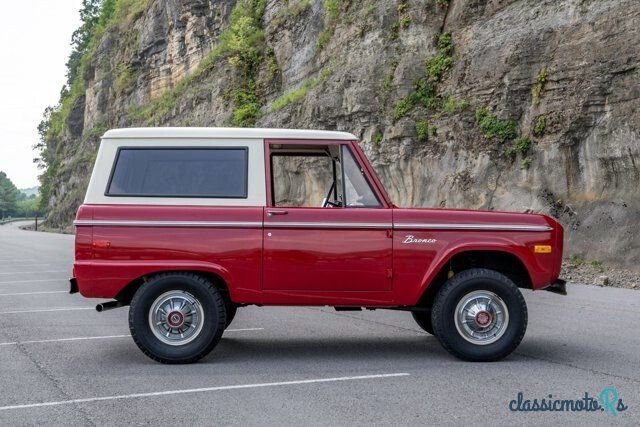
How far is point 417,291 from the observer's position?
7.66 m

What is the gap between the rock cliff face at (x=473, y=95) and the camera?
19141 millimetres

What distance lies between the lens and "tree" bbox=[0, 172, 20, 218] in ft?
586

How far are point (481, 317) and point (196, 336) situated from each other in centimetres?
274

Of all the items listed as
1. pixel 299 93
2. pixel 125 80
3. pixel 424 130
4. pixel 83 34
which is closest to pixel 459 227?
pixel 424 130

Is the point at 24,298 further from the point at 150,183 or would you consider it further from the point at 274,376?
the point at 274,376

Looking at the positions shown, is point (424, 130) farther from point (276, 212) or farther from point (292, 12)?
point (276, 212)

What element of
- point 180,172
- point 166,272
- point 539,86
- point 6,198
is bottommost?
point 6,198

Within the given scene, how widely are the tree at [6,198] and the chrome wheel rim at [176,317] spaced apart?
594ft

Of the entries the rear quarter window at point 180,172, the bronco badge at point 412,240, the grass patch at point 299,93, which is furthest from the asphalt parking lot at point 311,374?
the grass patch at point 299,93

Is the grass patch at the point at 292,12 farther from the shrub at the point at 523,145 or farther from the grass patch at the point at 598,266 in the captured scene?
the grass patch at the point at 598,266

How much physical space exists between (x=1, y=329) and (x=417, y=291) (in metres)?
5.64

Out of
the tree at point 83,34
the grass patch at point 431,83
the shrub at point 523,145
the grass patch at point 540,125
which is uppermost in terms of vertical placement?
the tree at point 83,34

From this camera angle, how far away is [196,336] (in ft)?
24.8

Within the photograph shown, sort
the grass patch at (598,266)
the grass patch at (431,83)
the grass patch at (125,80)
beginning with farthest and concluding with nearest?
1. the grass patch at (125,80)
2. the grass patch at (431,83)
3. the grass patch at (598,266)
